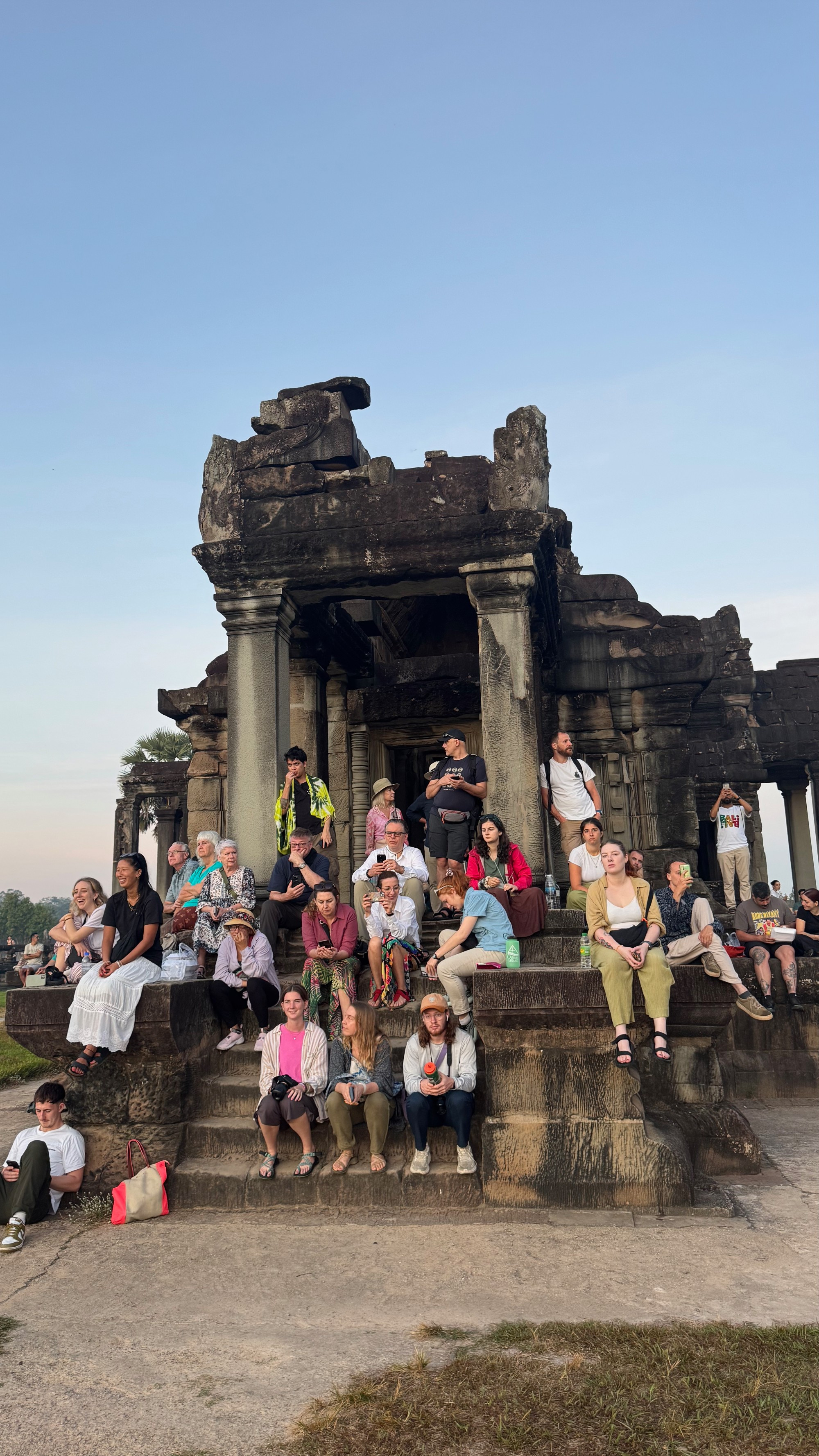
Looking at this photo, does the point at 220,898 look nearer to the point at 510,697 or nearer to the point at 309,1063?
the point at 309,1063

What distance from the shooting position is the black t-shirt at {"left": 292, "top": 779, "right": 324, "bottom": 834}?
26.3 ft

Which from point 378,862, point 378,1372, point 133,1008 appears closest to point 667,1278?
point 378,1372

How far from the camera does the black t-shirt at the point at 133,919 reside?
5.79m

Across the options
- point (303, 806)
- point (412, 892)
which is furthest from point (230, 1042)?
point (303, 806)

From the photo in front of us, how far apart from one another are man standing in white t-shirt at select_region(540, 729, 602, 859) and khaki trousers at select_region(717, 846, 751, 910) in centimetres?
457

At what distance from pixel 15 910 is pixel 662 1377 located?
259ft

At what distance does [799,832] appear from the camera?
23266mm

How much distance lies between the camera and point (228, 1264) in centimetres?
438

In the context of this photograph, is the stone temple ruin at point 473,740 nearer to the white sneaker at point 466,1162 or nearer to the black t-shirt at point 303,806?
the white sneaker at point 466,1162

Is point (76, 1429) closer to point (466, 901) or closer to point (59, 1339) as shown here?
point (59, 1339)

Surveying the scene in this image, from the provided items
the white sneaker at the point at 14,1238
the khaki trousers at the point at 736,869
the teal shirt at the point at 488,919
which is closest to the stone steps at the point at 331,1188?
the white sneaker at the point at 14,1238

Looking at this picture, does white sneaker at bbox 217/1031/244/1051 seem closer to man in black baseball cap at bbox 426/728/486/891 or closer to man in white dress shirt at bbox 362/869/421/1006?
man in white dress shirt at bbox 362/869/421/1006

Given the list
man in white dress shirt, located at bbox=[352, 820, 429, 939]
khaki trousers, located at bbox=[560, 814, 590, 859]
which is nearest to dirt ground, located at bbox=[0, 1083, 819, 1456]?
A: man in white dress shirt, located at bbox=[352, 820, 429, 939]

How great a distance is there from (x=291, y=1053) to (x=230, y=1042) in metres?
0.80
